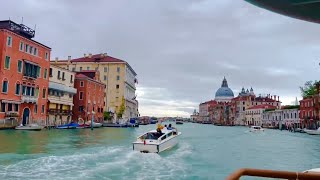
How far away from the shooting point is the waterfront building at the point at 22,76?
99.6 feet

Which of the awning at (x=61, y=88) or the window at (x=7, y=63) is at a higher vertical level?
the window at (x=7, y=63)

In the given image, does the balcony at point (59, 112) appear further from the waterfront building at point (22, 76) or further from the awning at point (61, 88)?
the awning at point (61, 88)

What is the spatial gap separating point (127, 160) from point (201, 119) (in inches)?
6431

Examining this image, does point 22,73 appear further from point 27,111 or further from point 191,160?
point 191,160

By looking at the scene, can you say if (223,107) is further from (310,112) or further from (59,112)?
(59,112)

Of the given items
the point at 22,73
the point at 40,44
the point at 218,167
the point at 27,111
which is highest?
the point at 40,44

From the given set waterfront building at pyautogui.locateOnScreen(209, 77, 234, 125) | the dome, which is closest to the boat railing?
waterfront building at pyautogui.locateOnScreen(209, 77, 234, 125)

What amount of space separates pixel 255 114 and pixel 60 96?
70.5 meters

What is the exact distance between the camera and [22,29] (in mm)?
34594

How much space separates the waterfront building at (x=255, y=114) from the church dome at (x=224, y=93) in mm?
31274

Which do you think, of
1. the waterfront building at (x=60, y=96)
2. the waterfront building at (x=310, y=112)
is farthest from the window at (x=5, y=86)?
the waterfront building at (x=310, y=112)

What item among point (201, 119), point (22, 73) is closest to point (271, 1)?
point (22, 73)

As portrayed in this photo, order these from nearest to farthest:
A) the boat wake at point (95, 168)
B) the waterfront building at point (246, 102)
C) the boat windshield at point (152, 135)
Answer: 1. the boat wake at point (95, 168)
2. the boat windshield at point (152, 135)
3. the waterfront building at point (246, 102)

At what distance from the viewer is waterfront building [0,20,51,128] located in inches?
1195
